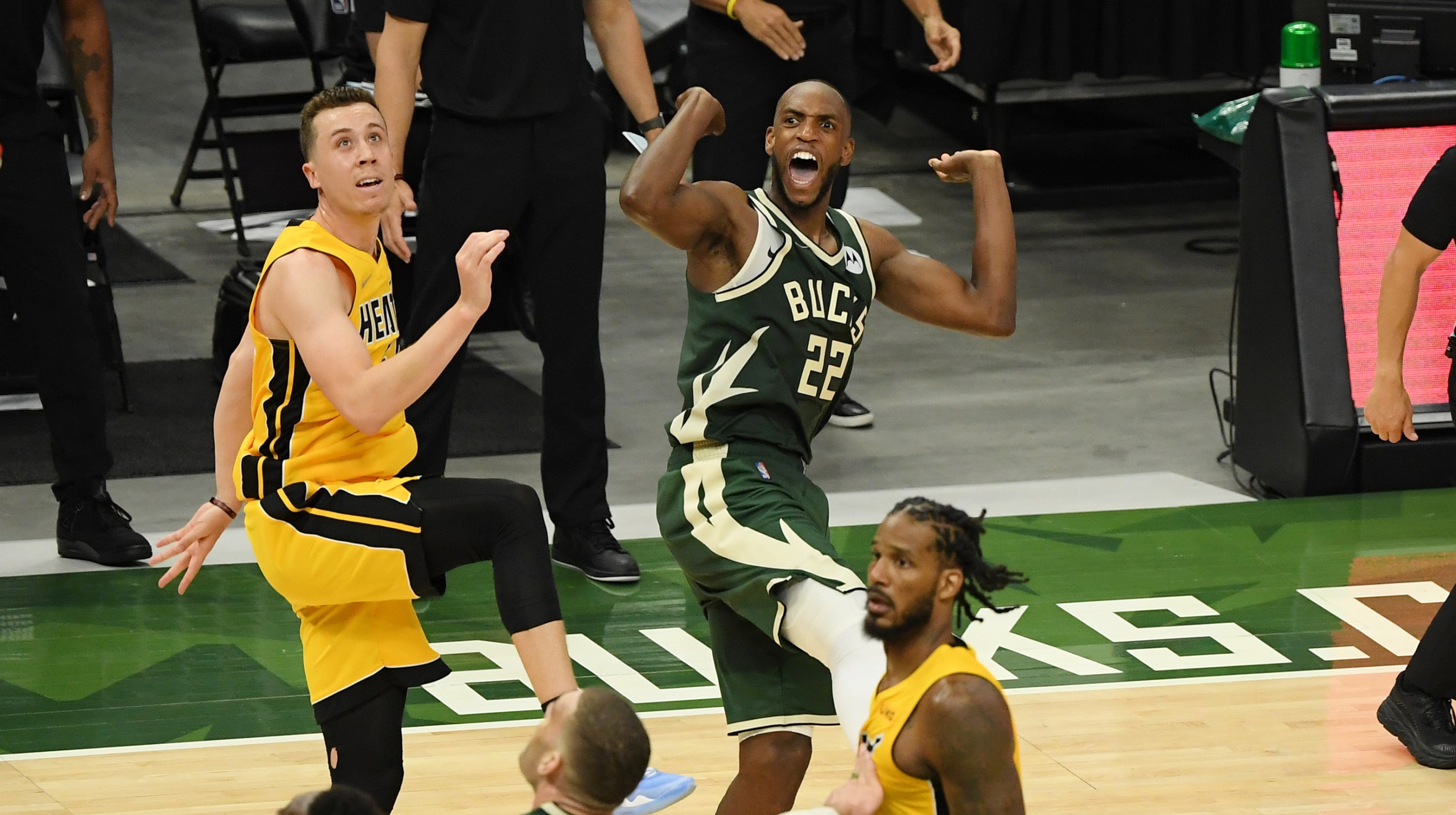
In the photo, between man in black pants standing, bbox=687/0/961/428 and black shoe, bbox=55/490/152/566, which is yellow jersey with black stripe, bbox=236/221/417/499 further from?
man in black pants standing, bbox=687/0/961/428

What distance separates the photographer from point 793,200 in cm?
361

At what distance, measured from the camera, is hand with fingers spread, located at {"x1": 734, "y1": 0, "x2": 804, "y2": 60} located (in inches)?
227

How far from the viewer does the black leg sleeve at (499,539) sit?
125 inches

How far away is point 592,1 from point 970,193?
548 centimetres

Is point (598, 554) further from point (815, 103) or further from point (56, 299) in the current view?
point (815, 103)

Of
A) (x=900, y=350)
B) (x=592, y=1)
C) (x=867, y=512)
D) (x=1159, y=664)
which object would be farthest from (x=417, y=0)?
(x=900, y=350)

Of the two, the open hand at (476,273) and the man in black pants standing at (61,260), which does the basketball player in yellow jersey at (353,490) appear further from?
the man in black pants standing at (61,260)

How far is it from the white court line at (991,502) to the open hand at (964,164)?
6.87 ft

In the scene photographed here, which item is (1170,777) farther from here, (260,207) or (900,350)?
(260,207)

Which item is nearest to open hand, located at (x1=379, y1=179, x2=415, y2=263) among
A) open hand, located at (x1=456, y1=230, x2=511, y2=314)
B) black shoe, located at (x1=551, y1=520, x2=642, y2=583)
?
black shoe, located at (x1=551, y1=520, x2=642, y2=583)

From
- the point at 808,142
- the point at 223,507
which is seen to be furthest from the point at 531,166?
the point at 223,507

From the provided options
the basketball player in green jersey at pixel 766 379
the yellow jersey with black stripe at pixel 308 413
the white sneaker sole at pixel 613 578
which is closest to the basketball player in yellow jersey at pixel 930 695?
the basketball player in green jersey at pixel 766 379

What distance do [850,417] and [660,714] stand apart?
243 centimetres

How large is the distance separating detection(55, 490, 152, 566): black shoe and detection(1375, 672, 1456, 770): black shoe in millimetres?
3263
